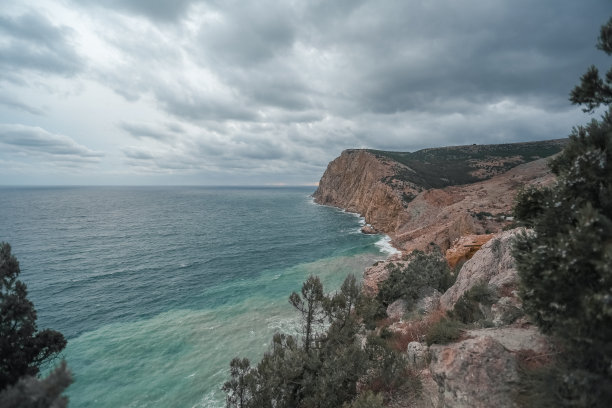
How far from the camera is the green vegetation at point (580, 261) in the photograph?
4824 mm

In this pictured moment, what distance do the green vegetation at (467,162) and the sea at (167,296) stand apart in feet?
124

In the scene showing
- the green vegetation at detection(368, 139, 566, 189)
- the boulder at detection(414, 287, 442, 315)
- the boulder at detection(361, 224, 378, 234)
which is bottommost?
the boulder at detection(361, 224, 378, 234)

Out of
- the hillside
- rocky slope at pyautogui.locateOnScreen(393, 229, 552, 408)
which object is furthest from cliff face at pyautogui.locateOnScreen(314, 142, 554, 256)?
rocky slope at pyautogui.locateOnScreen(393, 229, 552, 408)

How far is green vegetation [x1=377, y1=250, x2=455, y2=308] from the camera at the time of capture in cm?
2416

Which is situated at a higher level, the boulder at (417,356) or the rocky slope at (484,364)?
the rocky slope at (484,364)

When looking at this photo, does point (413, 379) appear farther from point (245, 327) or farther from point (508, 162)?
point (508, 162)

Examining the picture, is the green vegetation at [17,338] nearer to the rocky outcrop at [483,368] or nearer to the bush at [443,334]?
the rocky outcrop at [483,368]

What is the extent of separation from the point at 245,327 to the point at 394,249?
3382 centimetres

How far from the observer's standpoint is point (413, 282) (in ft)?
80.2

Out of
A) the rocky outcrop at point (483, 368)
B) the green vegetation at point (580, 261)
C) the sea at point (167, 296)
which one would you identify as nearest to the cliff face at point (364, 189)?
the sea at point (167, 296)

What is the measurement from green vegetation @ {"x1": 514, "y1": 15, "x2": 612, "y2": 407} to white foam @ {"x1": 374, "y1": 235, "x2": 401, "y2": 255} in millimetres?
41970

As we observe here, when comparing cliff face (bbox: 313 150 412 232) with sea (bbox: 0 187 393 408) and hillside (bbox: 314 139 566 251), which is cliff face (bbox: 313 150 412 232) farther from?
sea (bbox: 0 187 393 408)

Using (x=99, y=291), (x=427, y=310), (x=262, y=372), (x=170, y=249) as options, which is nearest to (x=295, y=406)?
(x=262, y=372)

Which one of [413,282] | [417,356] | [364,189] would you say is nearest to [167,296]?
[413,282]
